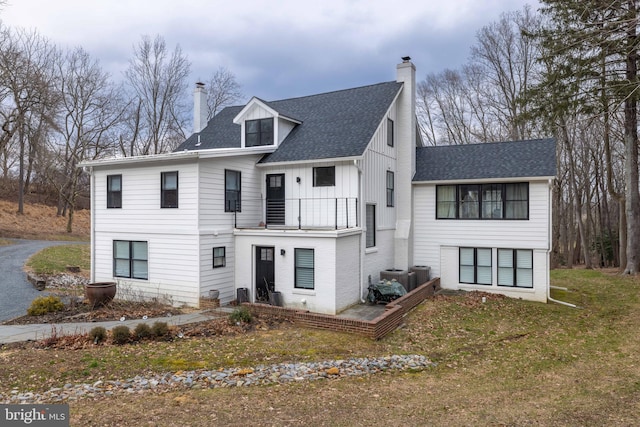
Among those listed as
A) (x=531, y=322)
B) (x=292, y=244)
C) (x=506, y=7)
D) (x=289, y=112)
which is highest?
(x=506, y=7)

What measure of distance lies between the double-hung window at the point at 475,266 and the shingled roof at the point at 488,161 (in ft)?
9.91

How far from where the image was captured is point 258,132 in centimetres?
1669

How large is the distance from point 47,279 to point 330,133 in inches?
511

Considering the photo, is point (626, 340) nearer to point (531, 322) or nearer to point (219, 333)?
point (531, 322)

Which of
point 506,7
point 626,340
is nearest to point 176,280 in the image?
point 626,340

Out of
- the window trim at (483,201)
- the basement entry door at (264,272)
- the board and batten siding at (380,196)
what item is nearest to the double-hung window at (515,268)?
the window trim at (483,201)

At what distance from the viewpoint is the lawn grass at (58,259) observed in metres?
18.4

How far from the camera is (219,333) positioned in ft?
33.6

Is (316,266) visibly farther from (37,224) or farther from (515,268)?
(37,224)

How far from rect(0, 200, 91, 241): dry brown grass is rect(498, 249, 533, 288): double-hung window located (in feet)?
99.6

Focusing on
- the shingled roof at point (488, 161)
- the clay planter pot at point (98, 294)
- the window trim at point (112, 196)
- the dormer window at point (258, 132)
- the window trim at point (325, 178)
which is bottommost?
the clay planter pot at point (98, 294)

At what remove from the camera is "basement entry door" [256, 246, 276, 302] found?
44.5ft

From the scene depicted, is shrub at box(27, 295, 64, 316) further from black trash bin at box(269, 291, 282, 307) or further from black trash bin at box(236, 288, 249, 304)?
black trash bin at box(269, 291, 282, 307)

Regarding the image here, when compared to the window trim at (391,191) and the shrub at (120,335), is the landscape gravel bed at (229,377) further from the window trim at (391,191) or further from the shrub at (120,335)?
the window trim at (391,191)
